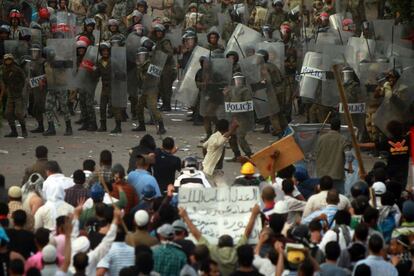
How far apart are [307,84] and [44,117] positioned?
17.5ft

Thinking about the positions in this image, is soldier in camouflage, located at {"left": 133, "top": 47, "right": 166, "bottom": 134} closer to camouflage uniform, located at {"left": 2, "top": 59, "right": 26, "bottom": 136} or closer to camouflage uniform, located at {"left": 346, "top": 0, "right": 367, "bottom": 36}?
camouflage uniform, located at {"left": 2, "top": 59, "right": 26, "bottom": 136}

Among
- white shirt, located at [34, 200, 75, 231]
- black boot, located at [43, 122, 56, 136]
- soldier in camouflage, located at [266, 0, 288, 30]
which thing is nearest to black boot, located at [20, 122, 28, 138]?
black boot, located at [43, 122, 56, 136]

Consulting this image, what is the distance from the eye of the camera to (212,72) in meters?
28.3

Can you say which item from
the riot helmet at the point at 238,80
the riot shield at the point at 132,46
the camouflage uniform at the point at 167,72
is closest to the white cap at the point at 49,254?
the riot helmet at the point at 238,80

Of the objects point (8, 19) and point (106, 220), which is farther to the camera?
point (8, 19)

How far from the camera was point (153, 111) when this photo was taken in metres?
29.0

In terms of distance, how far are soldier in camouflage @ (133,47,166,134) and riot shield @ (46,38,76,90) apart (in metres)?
1.04

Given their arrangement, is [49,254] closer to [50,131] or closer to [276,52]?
[50,131]

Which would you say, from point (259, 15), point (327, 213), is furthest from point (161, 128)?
point (327, 213)

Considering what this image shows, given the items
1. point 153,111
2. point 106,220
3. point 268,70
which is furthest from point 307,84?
point 106,220

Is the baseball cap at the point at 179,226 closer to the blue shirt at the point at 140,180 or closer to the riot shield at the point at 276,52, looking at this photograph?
the blue shirt at the point at 140,180

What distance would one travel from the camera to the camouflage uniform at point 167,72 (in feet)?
100

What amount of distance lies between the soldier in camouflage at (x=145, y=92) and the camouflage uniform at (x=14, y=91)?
1.94 m

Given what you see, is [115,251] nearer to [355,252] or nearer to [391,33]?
[355,252]
